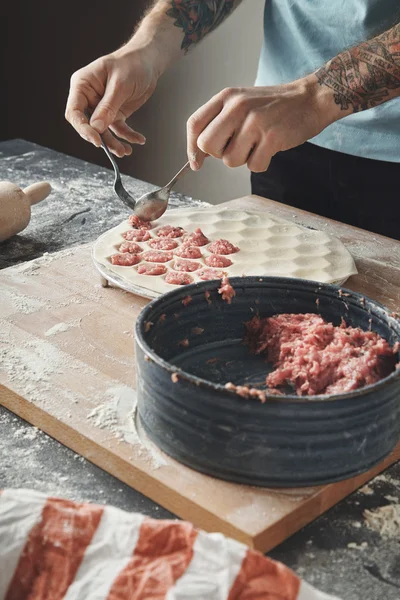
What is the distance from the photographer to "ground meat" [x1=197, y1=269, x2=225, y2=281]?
156cm

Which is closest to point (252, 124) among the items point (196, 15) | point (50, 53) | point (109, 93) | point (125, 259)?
point (125, 259)

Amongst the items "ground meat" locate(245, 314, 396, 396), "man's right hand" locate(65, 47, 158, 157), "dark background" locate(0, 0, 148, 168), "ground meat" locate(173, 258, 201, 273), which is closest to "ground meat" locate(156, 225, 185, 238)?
"ground meat" locate(173, 258, 201, 273)

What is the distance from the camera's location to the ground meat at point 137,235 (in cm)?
174

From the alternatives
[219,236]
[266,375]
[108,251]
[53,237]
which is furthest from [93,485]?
[53,237]

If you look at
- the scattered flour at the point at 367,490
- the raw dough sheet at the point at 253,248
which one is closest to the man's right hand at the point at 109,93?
the raw dough sheet at the point at 253,248

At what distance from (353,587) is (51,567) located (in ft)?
1.13

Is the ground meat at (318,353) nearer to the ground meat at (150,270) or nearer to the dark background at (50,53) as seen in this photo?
the ground meat at (150,270)

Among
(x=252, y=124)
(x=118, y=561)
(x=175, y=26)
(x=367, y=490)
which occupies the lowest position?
(x=367, y=490)

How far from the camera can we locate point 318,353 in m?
1.12

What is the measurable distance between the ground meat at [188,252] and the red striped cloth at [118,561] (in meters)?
0.86

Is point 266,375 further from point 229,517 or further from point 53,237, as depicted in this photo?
point 53,237

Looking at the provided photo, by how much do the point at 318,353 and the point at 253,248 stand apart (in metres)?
0.63

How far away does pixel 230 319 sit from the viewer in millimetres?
1270

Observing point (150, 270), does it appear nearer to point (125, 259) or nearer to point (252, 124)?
point (125, 259)
